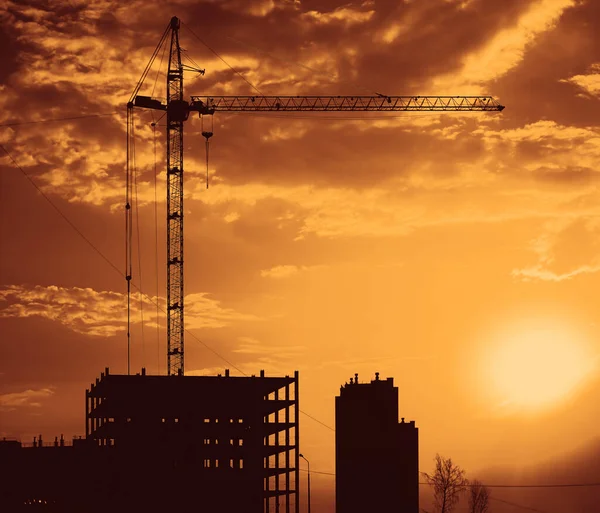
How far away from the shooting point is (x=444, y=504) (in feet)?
635

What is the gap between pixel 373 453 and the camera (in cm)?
15450

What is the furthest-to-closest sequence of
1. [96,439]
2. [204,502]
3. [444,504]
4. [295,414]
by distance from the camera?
1. [444,504]
2. [96,439]
3. [295,414]
4. [204,502]

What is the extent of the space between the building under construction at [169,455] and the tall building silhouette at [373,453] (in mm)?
7105

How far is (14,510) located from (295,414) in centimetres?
3871

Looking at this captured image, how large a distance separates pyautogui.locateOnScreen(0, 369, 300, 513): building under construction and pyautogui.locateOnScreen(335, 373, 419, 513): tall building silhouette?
23.3ft

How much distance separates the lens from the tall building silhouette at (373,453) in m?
151

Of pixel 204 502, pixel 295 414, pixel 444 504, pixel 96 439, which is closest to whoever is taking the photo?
pixel 204 502

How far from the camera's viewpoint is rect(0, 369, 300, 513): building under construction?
144875 mm

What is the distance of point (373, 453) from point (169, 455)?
27339mm

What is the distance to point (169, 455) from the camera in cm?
14988

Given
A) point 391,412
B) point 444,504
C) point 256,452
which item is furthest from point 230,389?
point 444,504

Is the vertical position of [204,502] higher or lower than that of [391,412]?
lower

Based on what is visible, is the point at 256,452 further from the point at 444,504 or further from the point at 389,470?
the point at 444,504

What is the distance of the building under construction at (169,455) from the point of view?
14488 centimetres
